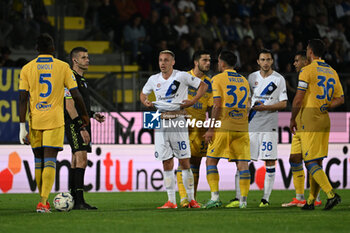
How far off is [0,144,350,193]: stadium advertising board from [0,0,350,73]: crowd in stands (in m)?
3.86

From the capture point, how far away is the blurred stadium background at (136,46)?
15.6 m

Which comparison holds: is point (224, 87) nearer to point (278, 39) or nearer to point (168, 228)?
point (168, 228)

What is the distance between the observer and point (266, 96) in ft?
38.2

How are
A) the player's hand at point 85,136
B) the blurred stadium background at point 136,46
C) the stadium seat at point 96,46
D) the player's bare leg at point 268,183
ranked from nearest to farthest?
the player's hand at point 85,136, the player's bare leg at point 268,183, the blurred stadium background at point 136,46, the stadium seat at point 96,46

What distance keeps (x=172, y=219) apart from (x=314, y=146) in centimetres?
245

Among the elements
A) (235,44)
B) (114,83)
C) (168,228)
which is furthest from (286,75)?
(168,228)

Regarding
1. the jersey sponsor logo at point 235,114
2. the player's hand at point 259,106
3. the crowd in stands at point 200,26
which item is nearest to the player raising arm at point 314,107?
the jersey sponsor logo at point 235,114

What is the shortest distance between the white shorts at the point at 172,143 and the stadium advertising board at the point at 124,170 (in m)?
4.83

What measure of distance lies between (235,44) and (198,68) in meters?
9.36

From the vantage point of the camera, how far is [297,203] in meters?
11.3

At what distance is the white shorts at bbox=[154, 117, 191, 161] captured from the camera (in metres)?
10.8

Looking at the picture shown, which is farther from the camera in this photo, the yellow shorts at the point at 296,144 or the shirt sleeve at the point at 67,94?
the yellow shorts at the point at 296,144

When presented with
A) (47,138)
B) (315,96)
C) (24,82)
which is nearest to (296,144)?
(315,96)

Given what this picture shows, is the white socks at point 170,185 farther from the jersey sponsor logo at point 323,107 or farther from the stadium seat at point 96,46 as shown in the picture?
the stadium seat at point 96,46
